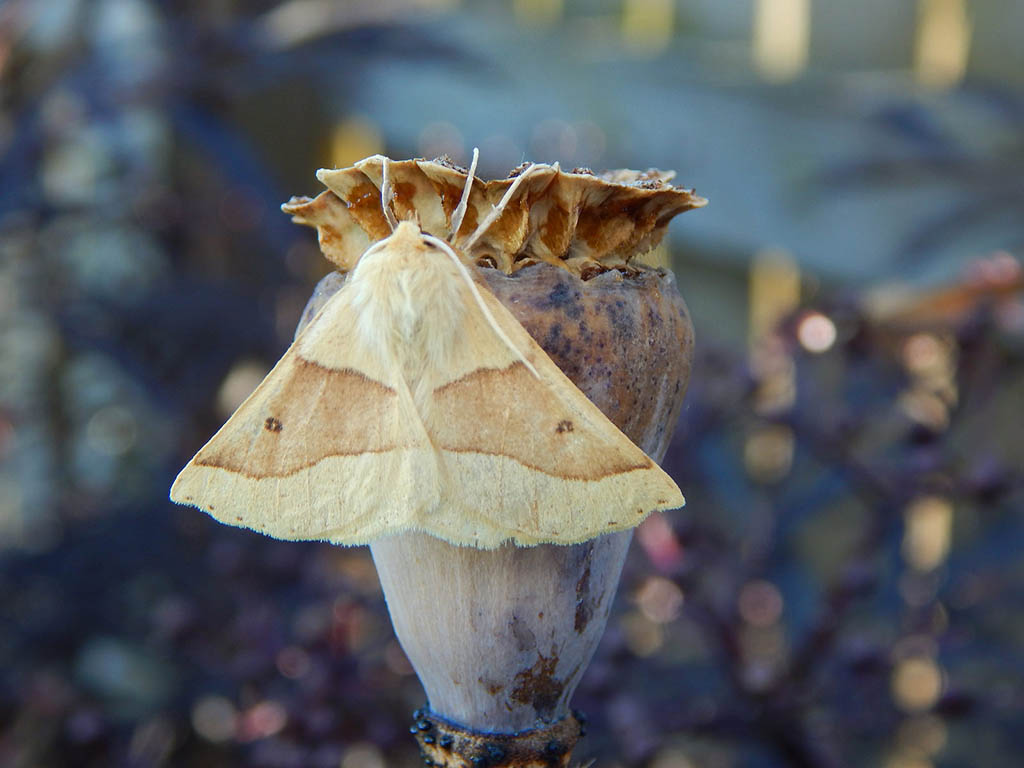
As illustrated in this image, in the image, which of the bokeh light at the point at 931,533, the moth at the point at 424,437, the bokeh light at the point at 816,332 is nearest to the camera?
the moth at the point at 424,437

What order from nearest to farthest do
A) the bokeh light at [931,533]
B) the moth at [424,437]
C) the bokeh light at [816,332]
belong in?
the moth at [424,437] → the bokeh light at [816,332] → the bokeh light at [931,533]

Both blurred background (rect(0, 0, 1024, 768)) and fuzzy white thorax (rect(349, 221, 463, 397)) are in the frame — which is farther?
blurred background (rect(0, 0, 1024, 768))

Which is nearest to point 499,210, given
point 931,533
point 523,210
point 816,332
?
point 523,210

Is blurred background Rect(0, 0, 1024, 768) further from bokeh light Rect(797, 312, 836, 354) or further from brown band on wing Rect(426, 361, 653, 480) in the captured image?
brown band on wing Rect(426, 361, 653, 480)

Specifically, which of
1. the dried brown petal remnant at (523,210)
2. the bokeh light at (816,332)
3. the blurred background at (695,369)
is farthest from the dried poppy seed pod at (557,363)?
the bokeh light at (816,332)

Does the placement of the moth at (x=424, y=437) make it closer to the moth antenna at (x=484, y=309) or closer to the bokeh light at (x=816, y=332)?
the moth antenna at (x=484, y=309)

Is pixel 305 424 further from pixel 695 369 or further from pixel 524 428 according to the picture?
pixel 695 369

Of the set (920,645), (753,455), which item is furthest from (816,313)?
(753,455)

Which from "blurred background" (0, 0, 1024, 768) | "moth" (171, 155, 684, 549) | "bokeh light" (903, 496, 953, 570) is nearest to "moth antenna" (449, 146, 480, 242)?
"moth" (171, 155, 684, 549)
